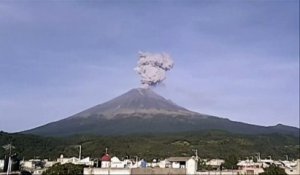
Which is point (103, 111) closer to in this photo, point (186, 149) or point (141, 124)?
point (141, 124)

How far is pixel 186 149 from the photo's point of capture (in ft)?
225

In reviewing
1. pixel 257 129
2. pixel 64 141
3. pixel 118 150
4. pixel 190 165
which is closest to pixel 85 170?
pixel 190 165

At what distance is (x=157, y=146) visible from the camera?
70.6m

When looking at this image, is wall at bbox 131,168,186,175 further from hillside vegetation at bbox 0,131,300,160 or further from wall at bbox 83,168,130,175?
hillside vegetation at bbox 0,131,300,160

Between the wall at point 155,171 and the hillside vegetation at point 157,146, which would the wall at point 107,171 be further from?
the hillside vegetation at point 157,146

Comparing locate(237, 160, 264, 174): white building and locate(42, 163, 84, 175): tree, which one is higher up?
locate(237, 160, 264, 174): white building

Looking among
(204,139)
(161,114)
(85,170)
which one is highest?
(161,114)

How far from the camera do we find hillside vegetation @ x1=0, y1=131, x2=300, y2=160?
63.5m

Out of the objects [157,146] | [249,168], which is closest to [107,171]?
[249,168]

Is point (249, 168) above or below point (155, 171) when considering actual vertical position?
above

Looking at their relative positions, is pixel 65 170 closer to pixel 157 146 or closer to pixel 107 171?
pixel 107 171

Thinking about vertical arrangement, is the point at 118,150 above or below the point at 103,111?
below

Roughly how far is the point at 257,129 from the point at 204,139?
53.4m

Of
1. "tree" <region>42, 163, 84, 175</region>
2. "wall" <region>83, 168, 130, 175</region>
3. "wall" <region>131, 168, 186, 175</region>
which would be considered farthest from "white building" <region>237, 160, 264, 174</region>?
"tree" <region>42, 163, 84, 175</region>
